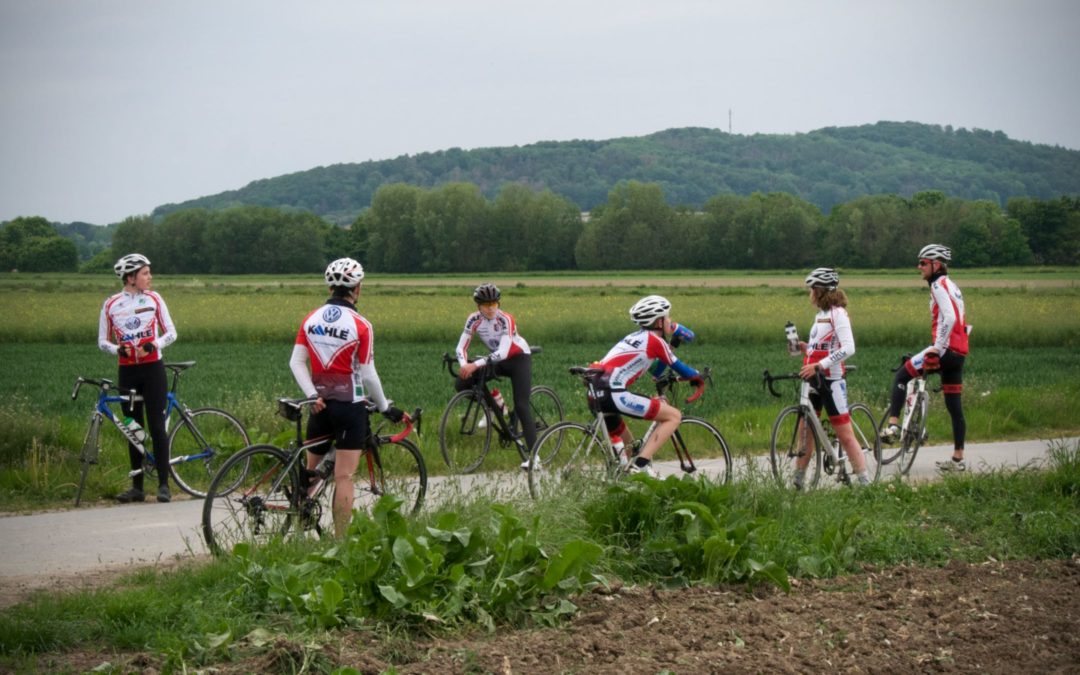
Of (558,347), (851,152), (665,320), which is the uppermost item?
(851,152)

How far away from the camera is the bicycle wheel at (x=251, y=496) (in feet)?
26.1

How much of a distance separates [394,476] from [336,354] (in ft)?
5.59

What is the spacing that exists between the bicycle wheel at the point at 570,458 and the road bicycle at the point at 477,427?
95.8 inches

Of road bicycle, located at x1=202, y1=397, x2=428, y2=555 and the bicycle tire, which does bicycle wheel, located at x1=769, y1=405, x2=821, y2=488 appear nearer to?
the bicycle tire

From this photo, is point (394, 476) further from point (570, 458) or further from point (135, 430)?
point (135, 430)

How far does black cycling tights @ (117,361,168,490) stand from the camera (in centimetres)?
1084

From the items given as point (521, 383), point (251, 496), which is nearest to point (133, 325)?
point (251, 496)

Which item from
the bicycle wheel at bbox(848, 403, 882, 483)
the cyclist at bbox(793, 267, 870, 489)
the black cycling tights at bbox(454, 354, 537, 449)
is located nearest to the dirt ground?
the cyclist at bbox(793, 267, 870, 489)

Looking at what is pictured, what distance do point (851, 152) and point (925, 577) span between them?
18866 cm

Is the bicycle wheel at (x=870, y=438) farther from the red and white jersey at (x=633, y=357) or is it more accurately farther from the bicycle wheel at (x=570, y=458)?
the bicycle wheel at (x=570, y=458)

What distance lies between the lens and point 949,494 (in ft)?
33.0

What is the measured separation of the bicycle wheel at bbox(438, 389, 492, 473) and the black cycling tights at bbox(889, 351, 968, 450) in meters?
4.44

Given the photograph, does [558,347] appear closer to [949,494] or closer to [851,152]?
[949,494]

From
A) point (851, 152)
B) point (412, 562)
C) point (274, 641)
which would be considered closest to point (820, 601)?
point (412, 562)
